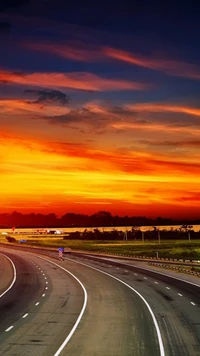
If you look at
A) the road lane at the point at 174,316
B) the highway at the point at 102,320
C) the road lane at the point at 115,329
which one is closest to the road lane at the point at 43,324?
the highway at the point at 102,320

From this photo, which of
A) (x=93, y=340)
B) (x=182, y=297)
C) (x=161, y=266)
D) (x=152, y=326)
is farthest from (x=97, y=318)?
(x=161, y=266)

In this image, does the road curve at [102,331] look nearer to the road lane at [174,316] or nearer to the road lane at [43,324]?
the road lane at [43,324]

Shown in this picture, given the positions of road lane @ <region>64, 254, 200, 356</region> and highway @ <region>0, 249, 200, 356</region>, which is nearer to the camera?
highway @ <region>0, 249, 200, 356</region>

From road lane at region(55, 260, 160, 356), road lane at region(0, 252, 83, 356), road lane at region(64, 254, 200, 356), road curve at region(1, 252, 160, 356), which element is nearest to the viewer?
road curve at region(1, 252, 160, 356)

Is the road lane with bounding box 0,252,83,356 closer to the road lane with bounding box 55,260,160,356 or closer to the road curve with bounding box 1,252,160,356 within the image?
the road curve with bounding box 1,252,160,356

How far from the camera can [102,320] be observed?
134 feet

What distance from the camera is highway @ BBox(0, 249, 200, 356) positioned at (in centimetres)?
3020

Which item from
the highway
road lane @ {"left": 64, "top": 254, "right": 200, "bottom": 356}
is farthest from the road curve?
road lane @ {"left": 64, "top": 254, "right": 200, "bottom": 356}

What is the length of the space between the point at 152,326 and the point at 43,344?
10.1 metres

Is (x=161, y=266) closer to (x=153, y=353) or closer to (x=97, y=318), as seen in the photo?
(x=97, y=318)

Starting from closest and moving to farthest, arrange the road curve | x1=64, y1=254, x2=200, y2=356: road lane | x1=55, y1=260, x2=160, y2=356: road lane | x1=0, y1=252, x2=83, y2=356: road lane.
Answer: the road curve → x1=55, y1=260, x2=160, y2=356: road lane → x1=0, y1=252, x2=83, y2=356: road lane → x1=64, y1=254, x2=200, y2=356: road lane

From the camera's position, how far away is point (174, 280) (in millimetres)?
77875

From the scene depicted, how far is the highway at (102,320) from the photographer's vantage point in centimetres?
3020

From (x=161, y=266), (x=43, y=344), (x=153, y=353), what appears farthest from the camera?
(x=161, y=266)
